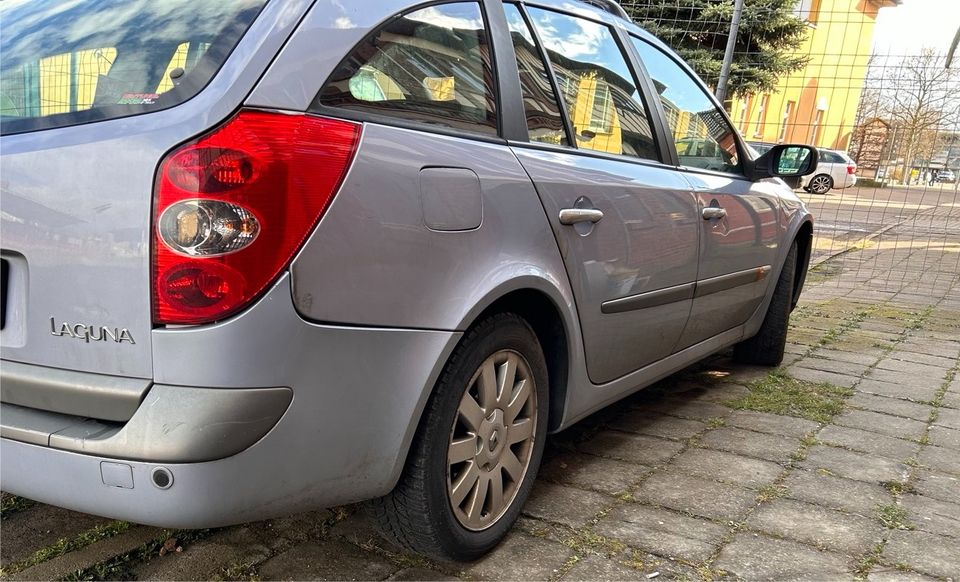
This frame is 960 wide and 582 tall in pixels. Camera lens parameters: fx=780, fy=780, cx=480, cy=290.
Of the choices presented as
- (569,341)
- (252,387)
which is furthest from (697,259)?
(252,387)

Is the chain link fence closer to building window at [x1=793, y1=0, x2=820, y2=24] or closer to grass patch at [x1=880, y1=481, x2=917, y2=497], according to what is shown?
building window at [x1=793, y1=0, x2=820, y2=24]

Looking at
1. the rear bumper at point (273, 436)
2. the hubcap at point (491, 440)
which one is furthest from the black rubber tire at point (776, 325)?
the rear bumper at point (273, 436)

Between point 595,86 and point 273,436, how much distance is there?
5.81ft

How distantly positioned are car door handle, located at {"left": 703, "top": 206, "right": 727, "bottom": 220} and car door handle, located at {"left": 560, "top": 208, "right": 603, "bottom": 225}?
89 centimetres

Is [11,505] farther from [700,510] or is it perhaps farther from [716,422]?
[716,422]

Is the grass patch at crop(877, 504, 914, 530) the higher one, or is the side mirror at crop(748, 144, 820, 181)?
the side mirror at crop(748, 144, 820, 181)

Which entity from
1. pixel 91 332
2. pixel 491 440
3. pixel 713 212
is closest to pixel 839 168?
pixel 713 212

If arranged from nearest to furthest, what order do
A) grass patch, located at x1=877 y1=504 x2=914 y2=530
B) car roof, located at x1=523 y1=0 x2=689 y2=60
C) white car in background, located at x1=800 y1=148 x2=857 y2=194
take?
grass patch, located at x1=877 y1=504 x2=914 y2=530, car roof, located at x1=523 y1=0 x2=689 y2=60, white car in background, located at x1=800 y1=148 x2=857 y2=194

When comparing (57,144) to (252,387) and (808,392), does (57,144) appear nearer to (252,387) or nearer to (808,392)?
(252,387)

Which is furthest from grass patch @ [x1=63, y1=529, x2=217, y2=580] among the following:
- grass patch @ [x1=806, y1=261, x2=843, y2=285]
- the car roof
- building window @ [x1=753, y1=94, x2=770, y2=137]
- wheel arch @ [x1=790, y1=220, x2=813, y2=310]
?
building window @ [x1=753, y1=94, x2=770, y2=137]

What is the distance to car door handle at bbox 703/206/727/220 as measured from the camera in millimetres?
3184

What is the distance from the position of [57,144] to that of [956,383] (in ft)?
14.8

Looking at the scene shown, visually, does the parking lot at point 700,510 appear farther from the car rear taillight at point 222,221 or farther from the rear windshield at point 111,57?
the rear windshield at point 111,57

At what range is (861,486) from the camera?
112 inches
